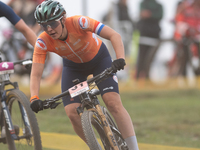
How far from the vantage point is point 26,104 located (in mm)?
4184

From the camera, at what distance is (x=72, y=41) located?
414 centimetres

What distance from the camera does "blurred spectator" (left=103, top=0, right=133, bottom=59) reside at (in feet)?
42.0

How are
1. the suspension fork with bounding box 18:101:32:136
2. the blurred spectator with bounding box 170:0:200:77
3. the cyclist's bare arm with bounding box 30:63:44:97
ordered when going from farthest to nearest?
1. the blurred spectator with bounding box 170:0:200:77
2. the suspension fork with bounding box 18:101:32:136
3. the cyclist's bare arm with bounding box 30:63:44:97

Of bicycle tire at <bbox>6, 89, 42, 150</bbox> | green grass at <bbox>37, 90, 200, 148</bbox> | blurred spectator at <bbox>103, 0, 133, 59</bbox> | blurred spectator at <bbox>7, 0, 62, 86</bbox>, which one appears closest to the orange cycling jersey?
bicycle tire at <bbox>6, 89, 42, 150</bbox>

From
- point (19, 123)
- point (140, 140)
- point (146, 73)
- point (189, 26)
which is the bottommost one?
point (140, 140)

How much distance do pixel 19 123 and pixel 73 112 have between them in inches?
27.4

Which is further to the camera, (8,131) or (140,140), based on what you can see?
(140,140)

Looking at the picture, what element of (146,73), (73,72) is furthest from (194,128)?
(146,73)

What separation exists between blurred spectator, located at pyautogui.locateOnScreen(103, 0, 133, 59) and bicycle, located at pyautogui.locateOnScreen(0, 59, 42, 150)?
835 cm

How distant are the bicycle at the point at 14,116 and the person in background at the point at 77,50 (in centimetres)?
45

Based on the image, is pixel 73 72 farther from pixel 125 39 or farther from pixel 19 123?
pixel 125 39

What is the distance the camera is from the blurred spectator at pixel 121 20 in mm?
12812

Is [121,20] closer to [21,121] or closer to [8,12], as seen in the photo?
[8,12]

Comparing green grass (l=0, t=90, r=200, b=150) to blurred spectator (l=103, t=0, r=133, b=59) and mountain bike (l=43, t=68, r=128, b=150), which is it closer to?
blurred spectator (l=103, t=0, r=133, b=59)
